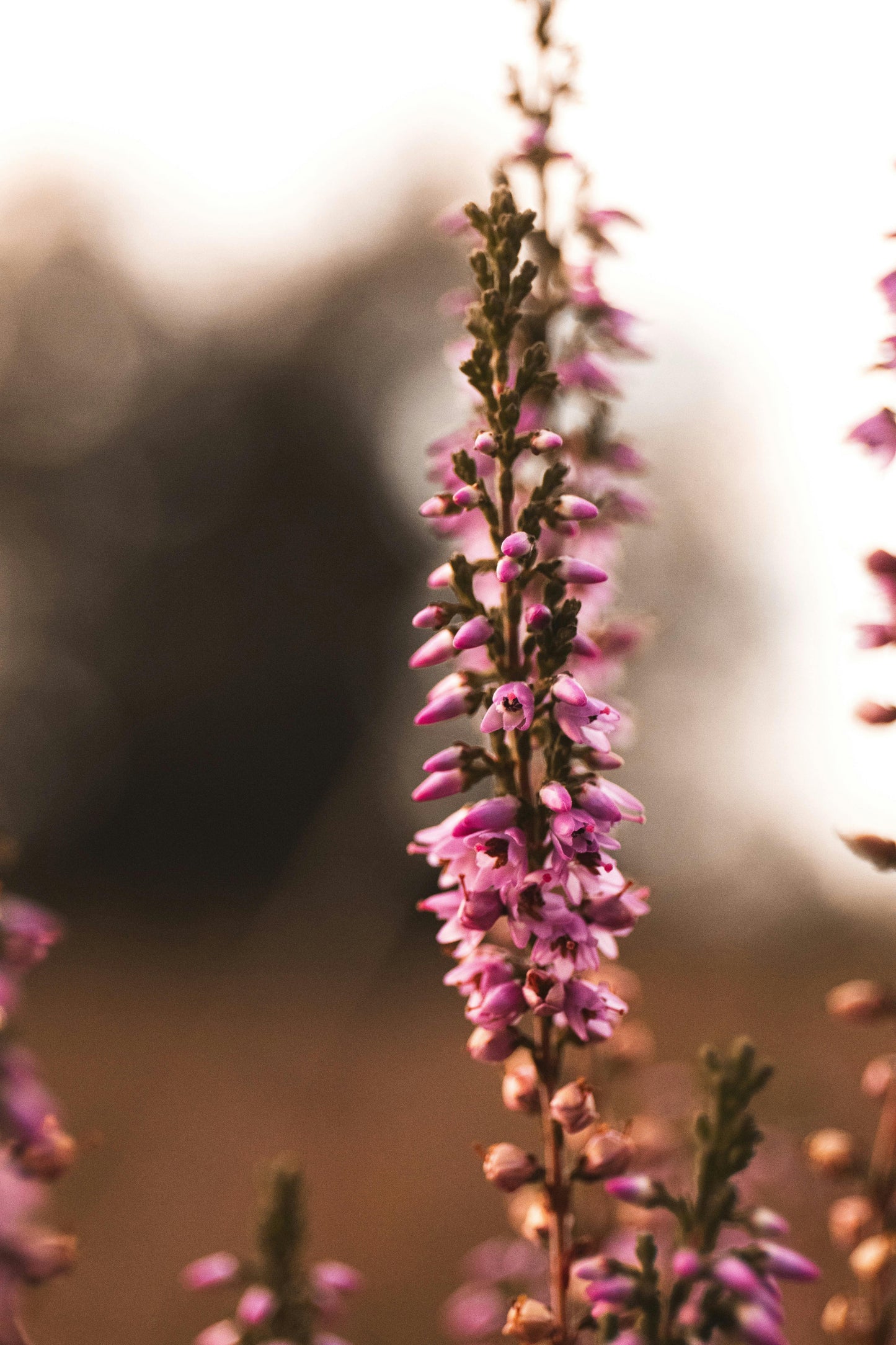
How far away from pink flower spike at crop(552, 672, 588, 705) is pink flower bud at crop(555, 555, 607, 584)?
10 cm

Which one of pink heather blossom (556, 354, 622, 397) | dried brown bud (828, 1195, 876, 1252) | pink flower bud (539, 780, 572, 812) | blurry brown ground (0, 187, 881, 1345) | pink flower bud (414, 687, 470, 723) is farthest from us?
blurry brown ground (0, 187, 881, 1345)

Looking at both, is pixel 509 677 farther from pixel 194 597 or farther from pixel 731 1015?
pixel 194 597

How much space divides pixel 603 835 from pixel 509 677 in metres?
0.18

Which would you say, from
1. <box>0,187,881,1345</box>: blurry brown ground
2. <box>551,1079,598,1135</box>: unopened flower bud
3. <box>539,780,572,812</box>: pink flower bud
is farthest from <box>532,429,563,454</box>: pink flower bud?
<box>0,187,881,1345</box>: blurry brown ground

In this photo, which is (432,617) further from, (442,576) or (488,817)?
(488,817)

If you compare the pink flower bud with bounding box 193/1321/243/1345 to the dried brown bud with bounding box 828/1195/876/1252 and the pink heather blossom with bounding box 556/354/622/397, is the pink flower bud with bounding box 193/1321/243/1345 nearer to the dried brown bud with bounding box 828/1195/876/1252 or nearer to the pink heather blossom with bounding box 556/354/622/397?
the dried brown bud with bounding box 828/1195/876/1252

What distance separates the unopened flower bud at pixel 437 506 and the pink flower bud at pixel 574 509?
123 millimetres

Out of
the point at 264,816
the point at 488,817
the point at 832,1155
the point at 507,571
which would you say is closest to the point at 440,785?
the point at 488,817

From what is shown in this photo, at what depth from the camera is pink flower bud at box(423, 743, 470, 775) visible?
1.08m

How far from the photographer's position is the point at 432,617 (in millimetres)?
1062

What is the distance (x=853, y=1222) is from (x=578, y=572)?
968 mm

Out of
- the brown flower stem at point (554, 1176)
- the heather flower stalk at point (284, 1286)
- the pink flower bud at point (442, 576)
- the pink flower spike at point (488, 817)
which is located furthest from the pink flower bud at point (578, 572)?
the heather flower stalk at point (284, 1286)

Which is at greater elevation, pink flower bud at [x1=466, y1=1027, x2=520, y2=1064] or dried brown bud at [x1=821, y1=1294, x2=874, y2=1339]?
pink flower bud at [x1=466, y1=1027, x2=520, y2=1064]

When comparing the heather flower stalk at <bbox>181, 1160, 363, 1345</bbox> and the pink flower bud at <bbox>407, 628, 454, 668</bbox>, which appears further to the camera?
the heather flower stalk at <bbox>181, 1160, 363, 1345</bbox>
